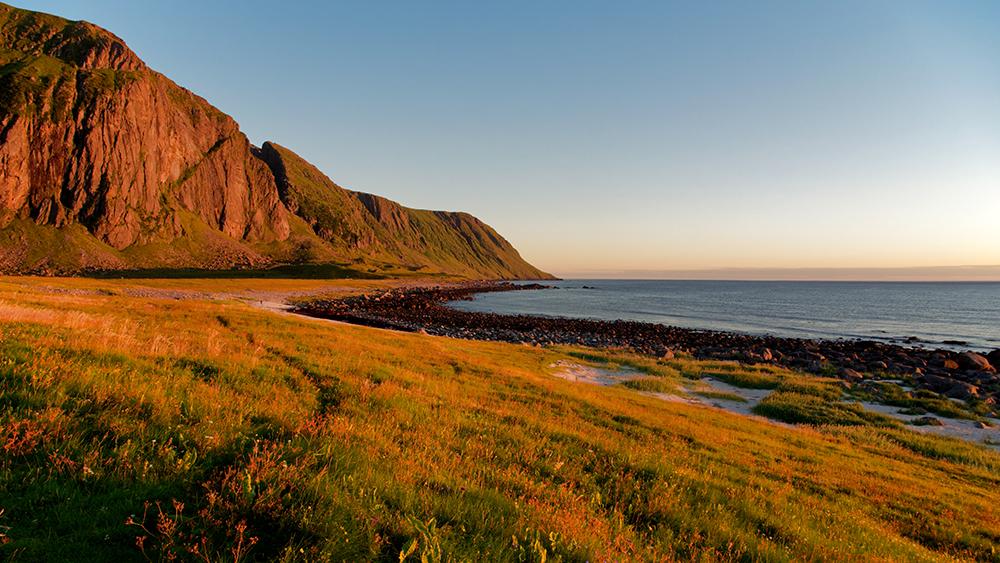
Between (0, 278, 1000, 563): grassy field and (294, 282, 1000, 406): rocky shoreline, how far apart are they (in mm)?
26415

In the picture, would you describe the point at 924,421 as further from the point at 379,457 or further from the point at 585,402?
the point at 379,457

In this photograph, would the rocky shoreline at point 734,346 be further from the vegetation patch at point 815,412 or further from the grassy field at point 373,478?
the grassy field at point 373,478

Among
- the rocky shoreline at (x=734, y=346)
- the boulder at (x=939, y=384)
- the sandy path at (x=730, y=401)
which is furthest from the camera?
the rocky shoreline at (x=734, y=346)

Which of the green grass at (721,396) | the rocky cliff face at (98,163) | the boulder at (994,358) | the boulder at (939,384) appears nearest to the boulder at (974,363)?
the boulder at (994,358)

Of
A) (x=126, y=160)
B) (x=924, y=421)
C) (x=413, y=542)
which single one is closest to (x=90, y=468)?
(x=413, y=542)

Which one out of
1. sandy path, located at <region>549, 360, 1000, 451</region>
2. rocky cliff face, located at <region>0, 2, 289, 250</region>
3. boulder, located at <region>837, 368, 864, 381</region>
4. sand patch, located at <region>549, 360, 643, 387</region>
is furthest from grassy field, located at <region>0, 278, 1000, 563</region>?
rocky cliff face, located at <region>0, 2, 289, 250</region>

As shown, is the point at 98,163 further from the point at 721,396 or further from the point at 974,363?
the point at 974,363

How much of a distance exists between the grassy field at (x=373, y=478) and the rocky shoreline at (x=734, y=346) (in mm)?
26415

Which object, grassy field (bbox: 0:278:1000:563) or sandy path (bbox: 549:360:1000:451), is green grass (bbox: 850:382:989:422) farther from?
grassy field (bbox: 0:278:1000:563)

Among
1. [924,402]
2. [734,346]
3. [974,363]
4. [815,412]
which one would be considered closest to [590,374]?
[815,412]

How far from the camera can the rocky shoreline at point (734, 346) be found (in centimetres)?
3225

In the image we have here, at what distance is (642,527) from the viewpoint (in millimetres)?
5387

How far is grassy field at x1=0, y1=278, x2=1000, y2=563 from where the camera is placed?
325 cm

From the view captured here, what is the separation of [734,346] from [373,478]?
178 ft
